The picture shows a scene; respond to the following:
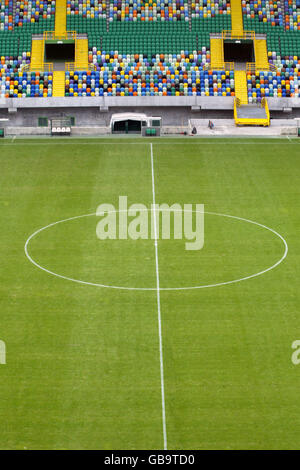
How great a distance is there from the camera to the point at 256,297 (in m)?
33.7

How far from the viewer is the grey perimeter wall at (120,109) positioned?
211 feet

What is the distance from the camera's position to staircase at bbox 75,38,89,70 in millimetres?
67188

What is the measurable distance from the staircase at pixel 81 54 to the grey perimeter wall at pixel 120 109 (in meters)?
4.09

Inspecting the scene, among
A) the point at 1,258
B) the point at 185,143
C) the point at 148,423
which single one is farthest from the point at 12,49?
the point at 148,423

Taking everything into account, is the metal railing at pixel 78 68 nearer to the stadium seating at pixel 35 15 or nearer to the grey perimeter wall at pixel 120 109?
the grey perimeter wall at pixel 120 109

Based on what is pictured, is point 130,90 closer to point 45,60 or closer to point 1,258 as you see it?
point 45,60

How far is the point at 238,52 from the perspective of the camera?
71062 millimetres

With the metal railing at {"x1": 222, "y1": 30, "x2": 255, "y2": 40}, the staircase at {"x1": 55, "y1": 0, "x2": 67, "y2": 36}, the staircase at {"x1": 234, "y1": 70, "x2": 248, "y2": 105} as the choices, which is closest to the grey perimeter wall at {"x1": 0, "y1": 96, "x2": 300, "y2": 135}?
the staircase at {"x1": 234, "y1": 70, "x2": 248, "y2": 105}

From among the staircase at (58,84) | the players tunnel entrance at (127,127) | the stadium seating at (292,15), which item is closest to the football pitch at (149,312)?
the players tunnel entrance at (127,127)

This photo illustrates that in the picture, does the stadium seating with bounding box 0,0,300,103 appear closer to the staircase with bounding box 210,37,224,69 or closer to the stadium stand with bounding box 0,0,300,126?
the stadium stand with bounding box 0,0,300,126

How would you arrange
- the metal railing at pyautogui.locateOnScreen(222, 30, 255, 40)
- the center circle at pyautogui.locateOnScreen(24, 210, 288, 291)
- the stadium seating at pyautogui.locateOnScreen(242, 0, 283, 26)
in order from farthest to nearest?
the stadium seating at pyautogui.locateOnScreen(242, 0, 283, 26), the metal railing at pyautogui.locateOnScreen(222, 30, 255, 40), the center circle at pyautogui.locateOnScreen(24, 210, 288, 291)

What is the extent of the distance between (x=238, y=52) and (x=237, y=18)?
8.84 feet

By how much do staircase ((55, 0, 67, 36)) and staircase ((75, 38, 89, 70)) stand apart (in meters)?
1.61

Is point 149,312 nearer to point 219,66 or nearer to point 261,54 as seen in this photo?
point 219,66
